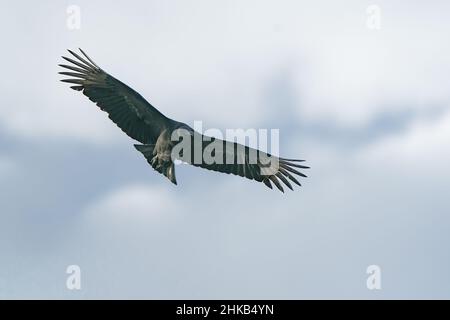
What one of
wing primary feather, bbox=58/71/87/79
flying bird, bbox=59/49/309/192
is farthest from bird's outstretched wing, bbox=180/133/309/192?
wing primary feather, bbox=58/71/87/79

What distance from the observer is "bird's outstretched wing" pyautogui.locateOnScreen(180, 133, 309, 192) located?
79.1 ft

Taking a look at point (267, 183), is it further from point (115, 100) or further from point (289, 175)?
point (115, 100)

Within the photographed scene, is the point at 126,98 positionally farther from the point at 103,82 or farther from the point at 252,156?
the point at 252,156

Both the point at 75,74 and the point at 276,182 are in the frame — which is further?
the point at 276,182

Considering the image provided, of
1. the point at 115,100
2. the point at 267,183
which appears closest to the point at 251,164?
the point at 267,183

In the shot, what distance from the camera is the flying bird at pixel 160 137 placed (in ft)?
76.2

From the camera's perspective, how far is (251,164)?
24531 millimetres

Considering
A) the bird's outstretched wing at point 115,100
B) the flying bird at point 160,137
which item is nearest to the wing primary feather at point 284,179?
the flying bird at point 160,137

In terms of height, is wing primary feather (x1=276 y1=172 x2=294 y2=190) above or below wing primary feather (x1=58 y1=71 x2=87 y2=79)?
below

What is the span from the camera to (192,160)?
2386 centimetres

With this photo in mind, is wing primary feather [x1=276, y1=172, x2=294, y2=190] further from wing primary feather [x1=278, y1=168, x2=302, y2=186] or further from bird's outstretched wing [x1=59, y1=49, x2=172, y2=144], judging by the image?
bird's outstretched wing [x1=59, y1=49, x2=172, y2=144]

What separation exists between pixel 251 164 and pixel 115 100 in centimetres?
326
